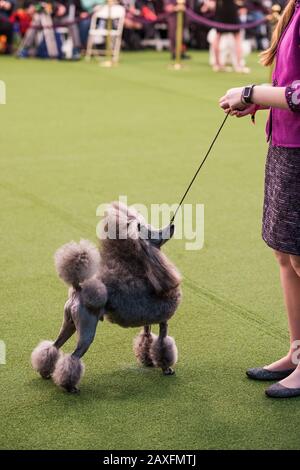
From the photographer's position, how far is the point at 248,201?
224 inches

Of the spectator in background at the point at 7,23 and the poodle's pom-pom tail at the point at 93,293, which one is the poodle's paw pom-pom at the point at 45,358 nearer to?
the poodle's pom-pom tail at the point at 93,293

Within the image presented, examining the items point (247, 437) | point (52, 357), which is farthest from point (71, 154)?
point (247, 437)

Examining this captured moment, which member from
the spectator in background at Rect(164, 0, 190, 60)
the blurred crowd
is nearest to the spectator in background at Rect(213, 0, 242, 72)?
the blurred crowd

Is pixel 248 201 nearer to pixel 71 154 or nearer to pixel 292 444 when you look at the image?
pixel 71 154

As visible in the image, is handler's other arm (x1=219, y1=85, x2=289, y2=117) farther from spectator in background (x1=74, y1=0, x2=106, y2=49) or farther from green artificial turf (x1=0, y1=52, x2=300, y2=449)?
spectator in background (x1=74, y1=0, x2=106, y2=49)

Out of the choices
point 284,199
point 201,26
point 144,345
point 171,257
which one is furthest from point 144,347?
point 201,26

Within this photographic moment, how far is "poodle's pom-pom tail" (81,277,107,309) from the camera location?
2832mm

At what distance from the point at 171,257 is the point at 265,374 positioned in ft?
4.95

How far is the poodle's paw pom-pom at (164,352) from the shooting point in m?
3.07

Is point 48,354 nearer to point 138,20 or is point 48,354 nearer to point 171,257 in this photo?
point 171,257

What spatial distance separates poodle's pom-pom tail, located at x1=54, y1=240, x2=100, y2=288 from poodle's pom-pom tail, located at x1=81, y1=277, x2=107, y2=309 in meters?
0.04

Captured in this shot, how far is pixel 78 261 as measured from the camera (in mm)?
2754

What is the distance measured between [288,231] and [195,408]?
711mm

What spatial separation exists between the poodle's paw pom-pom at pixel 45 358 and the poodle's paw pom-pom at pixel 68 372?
0.08 m
